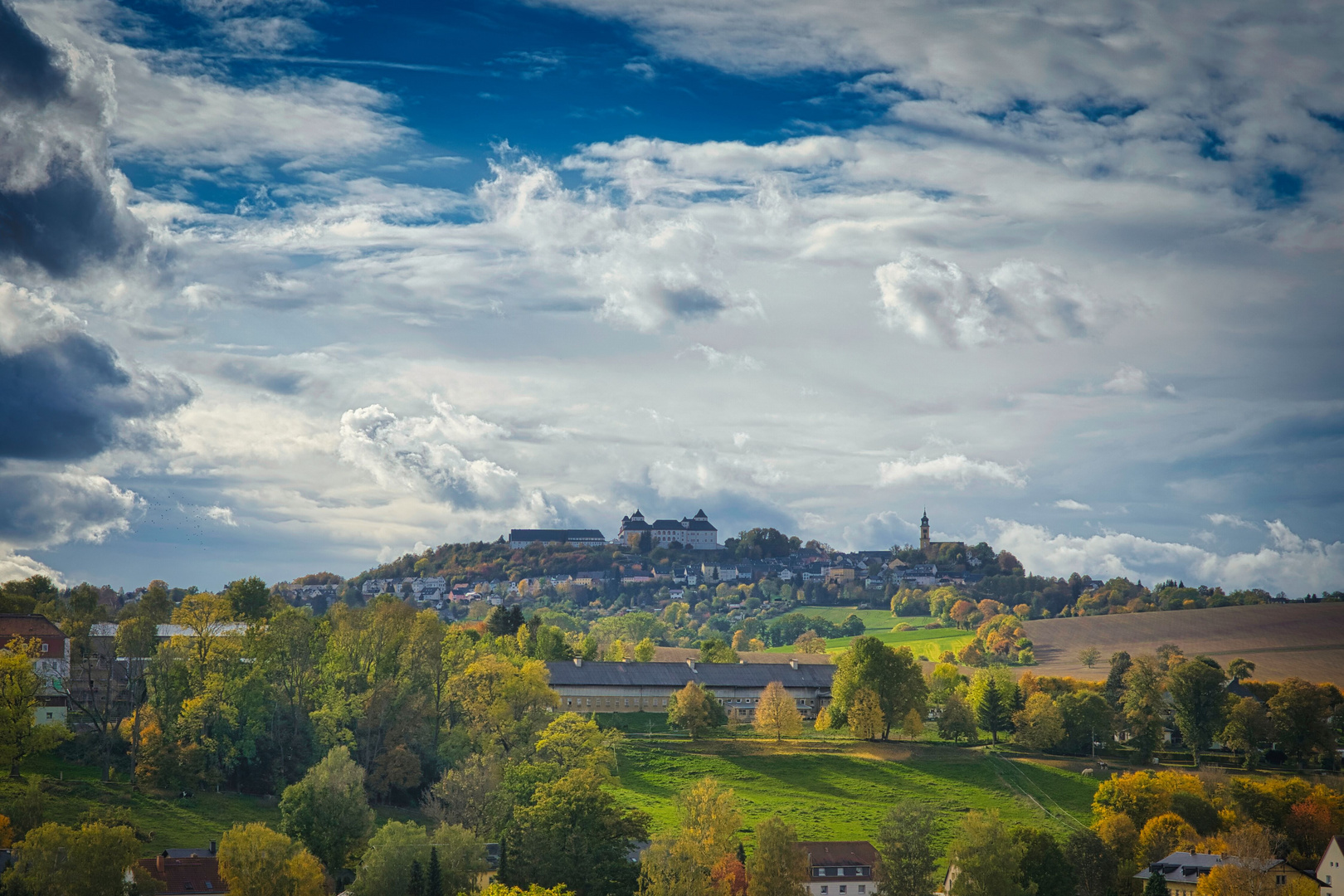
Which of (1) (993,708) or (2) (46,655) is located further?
(1) (993,708)

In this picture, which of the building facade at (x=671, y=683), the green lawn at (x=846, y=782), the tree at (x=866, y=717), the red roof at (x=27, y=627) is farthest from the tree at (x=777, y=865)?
the red roof at (x=27, y=627)

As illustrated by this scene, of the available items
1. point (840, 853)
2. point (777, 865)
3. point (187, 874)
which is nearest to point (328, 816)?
point (187, 874)

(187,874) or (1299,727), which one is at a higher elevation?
(1299,727)

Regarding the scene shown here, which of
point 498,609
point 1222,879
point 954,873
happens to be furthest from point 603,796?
point 498,609

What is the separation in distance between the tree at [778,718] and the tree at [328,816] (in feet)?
131

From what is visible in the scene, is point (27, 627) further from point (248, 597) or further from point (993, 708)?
point (993, 708)

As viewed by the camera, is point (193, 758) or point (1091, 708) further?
point (1091, 708)

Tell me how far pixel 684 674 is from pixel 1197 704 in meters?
42.8

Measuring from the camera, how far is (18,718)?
65062 millimetres

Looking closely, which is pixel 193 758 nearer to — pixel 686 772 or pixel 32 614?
pixel 32 614

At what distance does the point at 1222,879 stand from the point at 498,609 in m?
78.8

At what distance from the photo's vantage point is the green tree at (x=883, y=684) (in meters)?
98.1

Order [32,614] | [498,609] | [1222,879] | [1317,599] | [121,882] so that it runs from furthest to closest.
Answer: [1317,599], [498,609], [32,614], [1222,879], [121,882]

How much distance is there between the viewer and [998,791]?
83.6 meters
